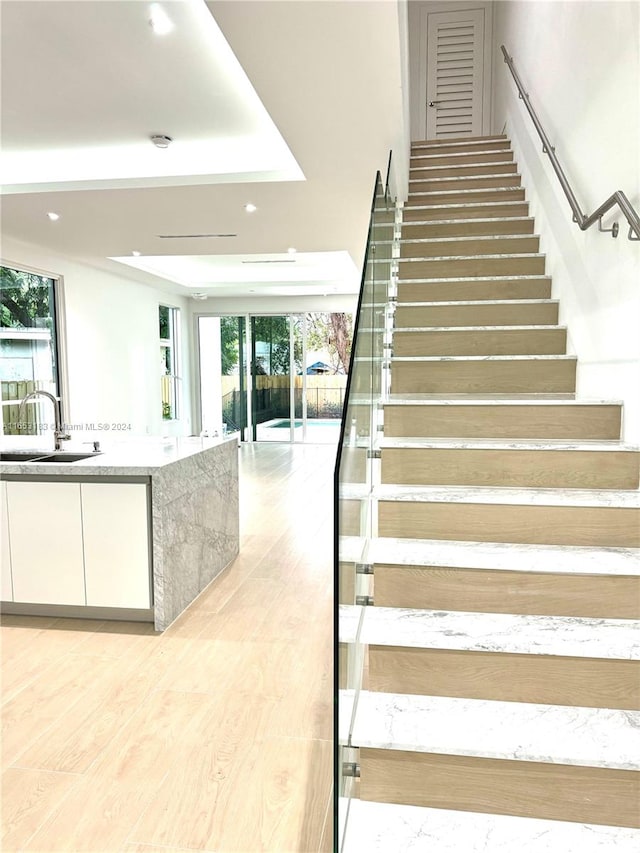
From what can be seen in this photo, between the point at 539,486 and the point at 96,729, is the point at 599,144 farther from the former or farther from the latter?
the point at 96,729

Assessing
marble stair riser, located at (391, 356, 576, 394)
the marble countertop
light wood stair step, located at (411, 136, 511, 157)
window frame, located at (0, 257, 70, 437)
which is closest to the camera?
the marble countertop

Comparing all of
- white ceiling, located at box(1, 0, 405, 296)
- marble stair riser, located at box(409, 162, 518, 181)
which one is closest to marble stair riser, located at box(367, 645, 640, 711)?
white ceiling, located at box(1, 0, 405, 296)

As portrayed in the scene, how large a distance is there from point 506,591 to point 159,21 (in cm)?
306

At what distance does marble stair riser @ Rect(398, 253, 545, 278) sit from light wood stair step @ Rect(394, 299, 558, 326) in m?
0.39

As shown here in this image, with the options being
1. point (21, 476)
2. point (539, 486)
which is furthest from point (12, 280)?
point (539, 486)

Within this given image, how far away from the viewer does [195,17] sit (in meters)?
2.89

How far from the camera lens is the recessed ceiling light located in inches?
109

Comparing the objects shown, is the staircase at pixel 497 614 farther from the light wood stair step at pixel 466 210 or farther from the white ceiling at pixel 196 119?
the light wood stair step at pixel 466 210

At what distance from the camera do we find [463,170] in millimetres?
5621

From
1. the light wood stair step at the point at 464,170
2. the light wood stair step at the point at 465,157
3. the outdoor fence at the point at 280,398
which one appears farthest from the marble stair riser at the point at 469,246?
the outdoor fence at the point at 280,398

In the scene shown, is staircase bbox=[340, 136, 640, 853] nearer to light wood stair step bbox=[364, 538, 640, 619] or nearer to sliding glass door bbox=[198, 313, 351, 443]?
light wood stair step bbox=[364, 538, 640, 619]

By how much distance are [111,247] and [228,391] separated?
4840 millimetres

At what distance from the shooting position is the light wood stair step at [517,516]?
2.34 meters

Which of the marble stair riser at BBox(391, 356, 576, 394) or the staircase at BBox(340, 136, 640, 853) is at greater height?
the marble stair riser at BBox(391, 356, 576, 394)
